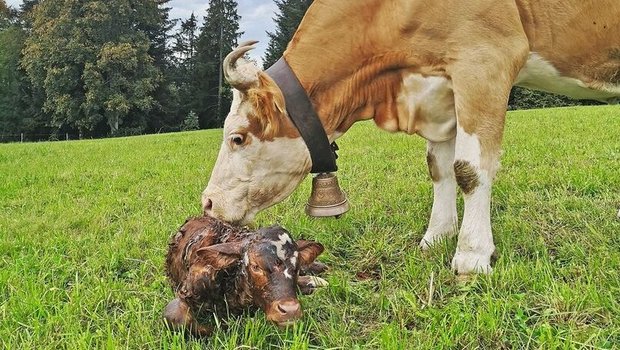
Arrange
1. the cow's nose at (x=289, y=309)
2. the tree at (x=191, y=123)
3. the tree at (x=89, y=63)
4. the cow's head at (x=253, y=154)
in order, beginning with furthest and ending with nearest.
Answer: the tree at (x=191, y=123), the tree at (x=89, y=63), the cow's head at (x=253, y=154), the cow's nose at (x=289, y=309)

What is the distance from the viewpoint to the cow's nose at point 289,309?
91.9 inches

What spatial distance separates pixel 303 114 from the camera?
3.44m

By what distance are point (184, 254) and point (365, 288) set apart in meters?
1.03

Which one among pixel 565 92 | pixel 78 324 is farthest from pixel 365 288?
pixel 565 92

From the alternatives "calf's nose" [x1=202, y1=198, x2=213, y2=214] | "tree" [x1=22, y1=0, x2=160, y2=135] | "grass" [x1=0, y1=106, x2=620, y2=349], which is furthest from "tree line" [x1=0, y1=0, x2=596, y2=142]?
"calf's nose" [x1=202, y1=198, x2=213, y2=214]

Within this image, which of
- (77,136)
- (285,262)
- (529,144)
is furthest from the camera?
(77,136)

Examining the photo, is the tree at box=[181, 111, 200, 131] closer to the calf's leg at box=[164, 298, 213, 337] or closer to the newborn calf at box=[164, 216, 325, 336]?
the newborn calf at box=[164, 216, 325, 336]

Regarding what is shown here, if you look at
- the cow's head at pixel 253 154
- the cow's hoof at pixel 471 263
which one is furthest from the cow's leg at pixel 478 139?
the cow's head at pixel 253 154

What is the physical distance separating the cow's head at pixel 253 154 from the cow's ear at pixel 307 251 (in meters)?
0.87

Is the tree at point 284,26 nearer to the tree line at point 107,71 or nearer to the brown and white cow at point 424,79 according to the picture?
the tree line at point 107,71

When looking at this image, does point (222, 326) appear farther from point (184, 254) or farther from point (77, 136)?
point (77, 136)

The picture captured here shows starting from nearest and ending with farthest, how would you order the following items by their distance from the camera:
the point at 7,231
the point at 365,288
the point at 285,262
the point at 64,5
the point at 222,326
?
1. the point at 285,262
2. the point at 222,326
3. the point at 365,288
4. the point at 7,231
5. the point at 64,5

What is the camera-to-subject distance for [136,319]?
2.88m

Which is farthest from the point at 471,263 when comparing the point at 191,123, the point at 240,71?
the point at 191,123
